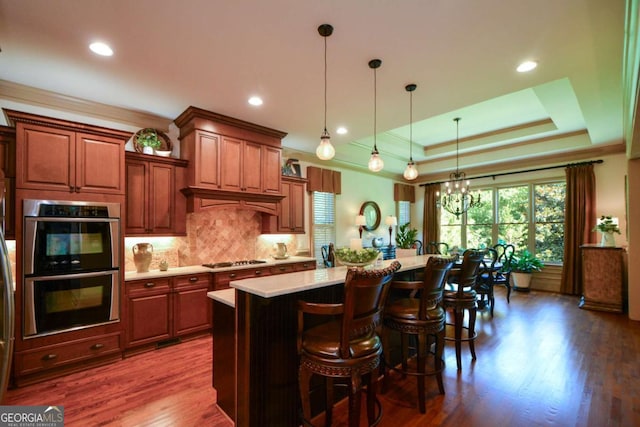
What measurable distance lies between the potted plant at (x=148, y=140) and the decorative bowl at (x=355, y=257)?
3.00 metres

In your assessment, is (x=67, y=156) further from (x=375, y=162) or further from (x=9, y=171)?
(x=375, y=162)

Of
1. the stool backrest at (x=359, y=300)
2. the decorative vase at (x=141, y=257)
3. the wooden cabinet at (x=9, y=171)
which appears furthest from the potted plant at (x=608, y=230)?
the wooden cabinet at (x=9, y=171)

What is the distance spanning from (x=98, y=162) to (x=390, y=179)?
21.7 feet

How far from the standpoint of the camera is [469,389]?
2.52 meters

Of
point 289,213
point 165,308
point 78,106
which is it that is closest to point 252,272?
point 165,308

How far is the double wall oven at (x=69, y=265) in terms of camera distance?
266cm

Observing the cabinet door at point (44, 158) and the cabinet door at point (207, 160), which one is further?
the cabinet door at point (207, 160)

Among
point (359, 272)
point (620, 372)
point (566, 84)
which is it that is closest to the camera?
point (359, 272)

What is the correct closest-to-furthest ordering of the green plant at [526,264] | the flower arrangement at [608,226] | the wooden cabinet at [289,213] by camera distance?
1. the wooden cabinet at [289,213]
2. the flower arrangement at [608,226]
3. the green plant at [526,264]

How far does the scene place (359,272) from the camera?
1.62 metres

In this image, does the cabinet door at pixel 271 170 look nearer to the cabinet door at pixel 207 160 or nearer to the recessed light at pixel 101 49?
the cabinet door at pixel 207 160

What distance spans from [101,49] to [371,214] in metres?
5.98

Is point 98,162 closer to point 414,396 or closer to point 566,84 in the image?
A: point 414,396

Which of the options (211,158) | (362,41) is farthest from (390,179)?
(362,41)
